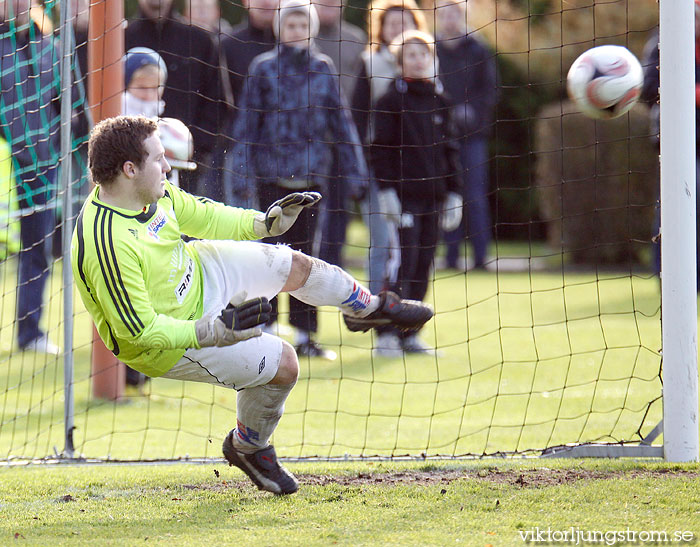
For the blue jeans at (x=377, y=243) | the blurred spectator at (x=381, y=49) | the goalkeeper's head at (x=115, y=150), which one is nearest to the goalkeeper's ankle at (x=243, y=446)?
the goalkeeper's head at (x=115, y=150)

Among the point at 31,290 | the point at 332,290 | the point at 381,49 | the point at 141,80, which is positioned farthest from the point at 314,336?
the point at 332,290

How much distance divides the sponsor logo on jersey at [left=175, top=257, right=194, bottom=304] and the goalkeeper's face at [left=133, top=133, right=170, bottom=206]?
1.05 feet

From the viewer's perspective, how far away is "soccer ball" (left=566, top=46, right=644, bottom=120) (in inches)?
189

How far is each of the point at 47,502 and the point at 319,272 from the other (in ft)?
4.92

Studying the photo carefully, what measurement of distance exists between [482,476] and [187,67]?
340 cm

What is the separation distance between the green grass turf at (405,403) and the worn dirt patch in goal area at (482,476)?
1.73 feet

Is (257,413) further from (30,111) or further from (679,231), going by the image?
(30,111)

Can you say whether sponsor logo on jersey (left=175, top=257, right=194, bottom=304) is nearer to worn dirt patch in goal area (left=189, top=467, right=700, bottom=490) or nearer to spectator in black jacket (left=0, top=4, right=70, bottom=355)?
worn dirt patch in goal area (left=189, top=467, right=700, bottom=490)

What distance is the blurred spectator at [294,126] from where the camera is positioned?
5535 millimetres

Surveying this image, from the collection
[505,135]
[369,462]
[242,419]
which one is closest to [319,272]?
[242,419]

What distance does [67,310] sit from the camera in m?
5.14

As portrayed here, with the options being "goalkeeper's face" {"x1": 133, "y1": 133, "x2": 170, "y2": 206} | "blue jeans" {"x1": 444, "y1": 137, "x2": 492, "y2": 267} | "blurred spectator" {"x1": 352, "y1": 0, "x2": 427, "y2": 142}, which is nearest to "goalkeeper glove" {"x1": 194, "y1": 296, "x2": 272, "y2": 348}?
"goalkeeper's face" {"x1": 133, "y1": 133, "x2": 170, "y2": 206}

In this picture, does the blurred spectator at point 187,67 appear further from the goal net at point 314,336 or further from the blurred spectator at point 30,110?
the blurred spectator at point 30,110

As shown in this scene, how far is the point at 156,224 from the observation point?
3.80 m
